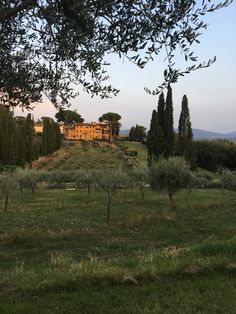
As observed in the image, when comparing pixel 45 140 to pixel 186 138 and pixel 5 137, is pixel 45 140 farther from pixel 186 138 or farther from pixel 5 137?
pixel 186 138

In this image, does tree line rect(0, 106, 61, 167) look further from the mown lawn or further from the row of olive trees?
the mown lawn

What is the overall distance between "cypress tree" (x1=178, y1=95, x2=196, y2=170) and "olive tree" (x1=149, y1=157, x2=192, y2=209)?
37.0 metres

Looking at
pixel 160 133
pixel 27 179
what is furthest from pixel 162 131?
pixel 27 179

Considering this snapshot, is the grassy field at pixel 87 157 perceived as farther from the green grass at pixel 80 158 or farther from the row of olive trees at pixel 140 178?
the row of olive trees at pixel 140 178

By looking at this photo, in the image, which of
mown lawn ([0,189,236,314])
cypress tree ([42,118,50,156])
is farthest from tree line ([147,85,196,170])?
mown lawn ([0,189,236,314])

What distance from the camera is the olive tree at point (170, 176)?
2906cm

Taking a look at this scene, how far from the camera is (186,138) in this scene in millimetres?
69438

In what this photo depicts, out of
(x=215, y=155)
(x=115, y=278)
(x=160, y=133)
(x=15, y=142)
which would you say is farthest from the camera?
(x=215, y=155)

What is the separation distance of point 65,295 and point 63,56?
3.26m

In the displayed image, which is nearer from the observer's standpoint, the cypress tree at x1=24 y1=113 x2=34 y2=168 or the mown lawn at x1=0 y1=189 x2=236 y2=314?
the mown lawn at x1=0 y1=189 x2=236 y2=314

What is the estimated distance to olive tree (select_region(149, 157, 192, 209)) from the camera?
95.3 feet

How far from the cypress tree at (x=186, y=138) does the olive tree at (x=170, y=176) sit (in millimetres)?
36979

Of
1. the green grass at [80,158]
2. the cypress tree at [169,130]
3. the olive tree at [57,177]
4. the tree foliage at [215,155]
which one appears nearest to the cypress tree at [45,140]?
the green grass at [80,158]

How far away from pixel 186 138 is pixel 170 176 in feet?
135
